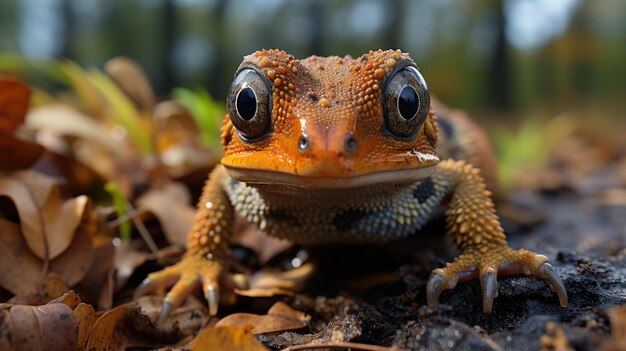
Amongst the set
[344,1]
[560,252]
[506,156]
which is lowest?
[506,156]

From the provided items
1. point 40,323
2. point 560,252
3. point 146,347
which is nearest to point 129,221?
point 146,347

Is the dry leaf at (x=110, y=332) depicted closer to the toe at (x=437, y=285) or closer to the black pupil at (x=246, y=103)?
the black pupil at (x=246, y=103)

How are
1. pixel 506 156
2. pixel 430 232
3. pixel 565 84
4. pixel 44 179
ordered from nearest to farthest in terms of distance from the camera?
pixel 44 179
pixel 430 232
pixel 506 156
pixel 565 84

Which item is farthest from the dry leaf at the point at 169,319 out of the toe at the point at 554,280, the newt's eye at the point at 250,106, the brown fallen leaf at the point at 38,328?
the toe at the point at 554,280

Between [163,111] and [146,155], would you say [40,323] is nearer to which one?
[146,155]

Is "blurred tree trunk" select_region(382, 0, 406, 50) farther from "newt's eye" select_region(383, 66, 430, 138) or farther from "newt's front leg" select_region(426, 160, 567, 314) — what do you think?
"newt's eye" select_region(383, 66, 430, 138)

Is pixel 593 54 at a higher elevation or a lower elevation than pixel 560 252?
higher

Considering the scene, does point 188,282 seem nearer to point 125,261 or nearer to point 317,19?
point 125,261
